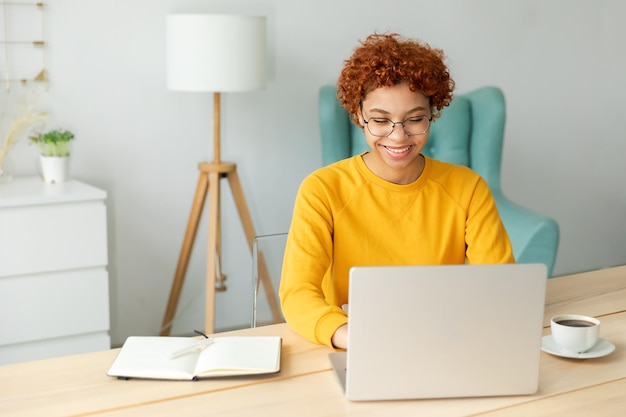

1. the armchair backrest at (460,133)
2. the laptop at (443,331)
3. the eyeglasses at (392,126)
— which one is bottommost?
the laptop at (443,331)

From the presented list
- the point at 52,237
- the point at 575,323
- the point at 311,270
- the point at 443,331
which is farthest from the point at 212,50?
the point at 443,331

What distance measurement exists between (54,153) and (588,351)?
2244 mm

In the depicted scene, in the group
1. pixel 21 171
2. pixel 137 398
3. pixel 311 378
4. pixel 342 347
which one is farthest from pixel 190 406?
pixel 21 171

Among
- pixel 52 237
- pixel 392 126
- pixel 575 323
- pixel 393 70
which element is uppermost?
pixel 393 70

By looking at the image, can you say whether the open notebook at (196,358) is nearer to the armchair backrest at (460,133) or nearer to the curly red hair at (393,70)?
the curly red hair at (393,70)

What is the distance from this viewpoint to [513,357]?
1392 mm

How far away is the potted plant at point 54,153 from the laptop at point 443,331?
6.94 feet

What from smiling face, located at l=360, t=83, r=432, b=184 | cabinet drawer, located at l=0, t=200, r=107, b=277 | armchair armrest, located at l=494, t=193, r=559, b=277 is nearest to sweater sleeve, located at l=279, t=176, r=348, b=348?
smiling face, located at l=360, t=83, r=432, b=184

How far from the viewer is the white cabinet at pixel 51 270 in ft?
9.61

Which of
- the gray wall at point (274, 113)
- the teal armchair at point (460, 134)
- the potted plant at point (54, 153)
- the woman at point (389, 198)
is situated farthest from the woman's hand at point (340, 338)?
the gray wall at point (274, 113)

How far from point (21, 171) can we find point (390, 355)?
7.81 ft

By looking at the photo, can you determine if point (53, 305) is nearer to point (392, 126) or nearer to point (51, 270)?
point (51, 270)

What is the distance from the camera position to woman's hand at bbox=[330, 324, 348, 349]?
1.61 m

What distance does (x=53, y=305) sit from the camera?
9.95 feet
